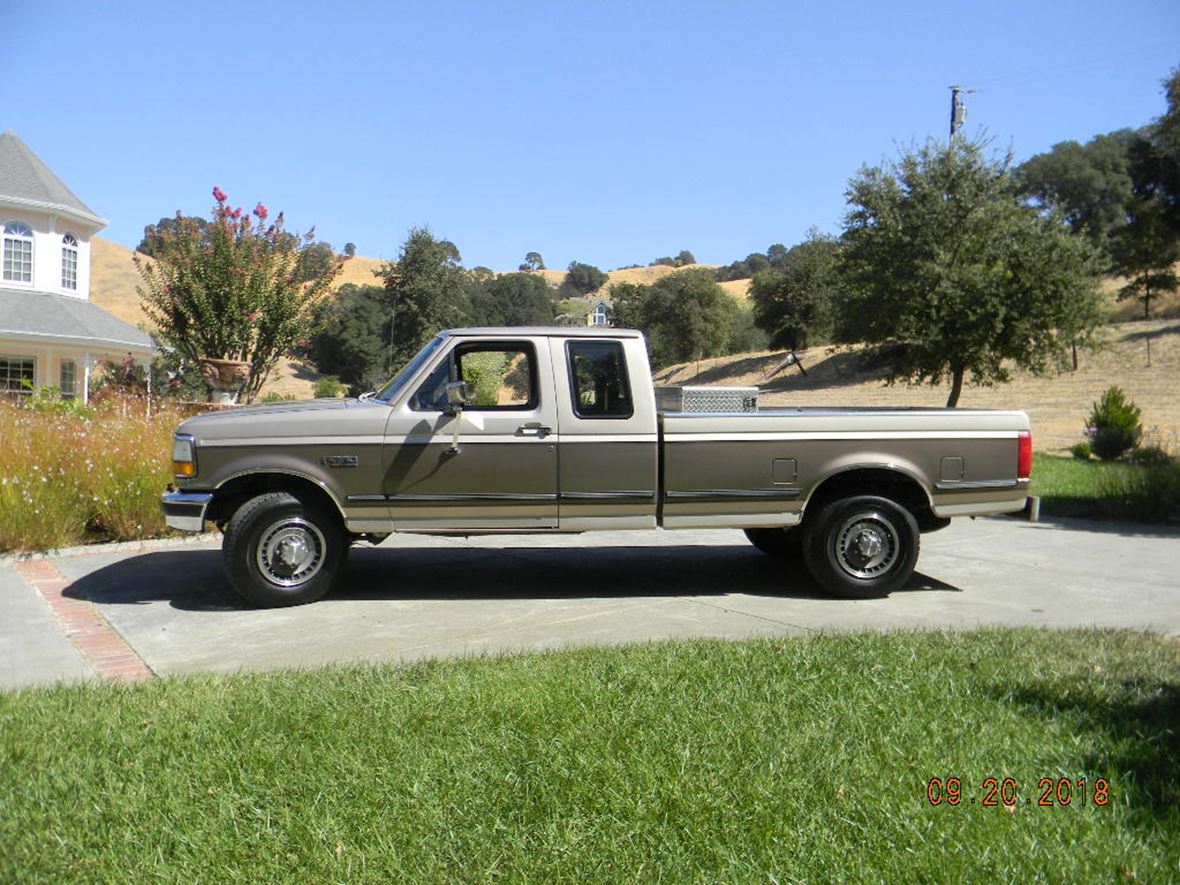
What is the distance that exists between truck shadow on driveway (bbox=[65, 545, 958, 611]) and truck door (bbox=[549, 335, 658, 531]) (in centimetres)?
69

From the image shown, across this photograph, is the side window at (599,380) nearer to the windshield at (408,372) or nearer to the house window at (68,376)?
the windshield at (408,372)

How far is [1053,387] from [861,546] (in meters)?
34.8

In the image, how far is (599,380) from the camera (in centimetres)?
749

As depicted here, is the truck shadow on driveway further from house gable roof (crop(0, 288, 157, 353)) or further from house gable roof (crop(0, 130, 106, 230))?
house gable roof (crop(0, 130, 106, 230))

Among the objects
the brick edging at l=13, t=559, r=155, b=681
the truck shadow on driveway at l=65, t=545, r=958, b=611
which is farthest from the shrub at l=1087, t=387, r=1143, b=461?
the brick edging at l=13, t=559, r=155, b=681

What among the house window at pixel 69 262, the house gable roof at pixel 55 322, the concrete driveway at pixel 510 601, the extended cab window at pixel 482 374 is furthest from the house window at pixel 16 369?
the extended cab window at pixel 482 374

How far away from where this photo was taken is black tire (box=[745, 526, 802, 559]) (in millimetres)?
8789

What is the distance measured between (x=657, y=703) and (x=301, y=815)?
1.71 metres

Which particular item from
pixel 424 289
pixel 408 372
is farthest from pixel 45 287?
pixel 408 372

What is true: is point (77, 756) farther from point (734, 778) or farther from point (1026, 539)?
point (1026, 539)

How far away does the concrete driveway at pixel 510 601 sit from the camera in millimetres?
6078

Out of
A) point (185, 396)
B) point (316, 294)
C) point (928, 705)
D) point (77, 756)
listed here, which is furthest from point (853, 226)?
point (77, 756)

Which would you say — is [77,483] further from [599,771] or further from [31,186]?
[31,186]

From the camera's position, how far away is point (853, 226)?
2395 cm
